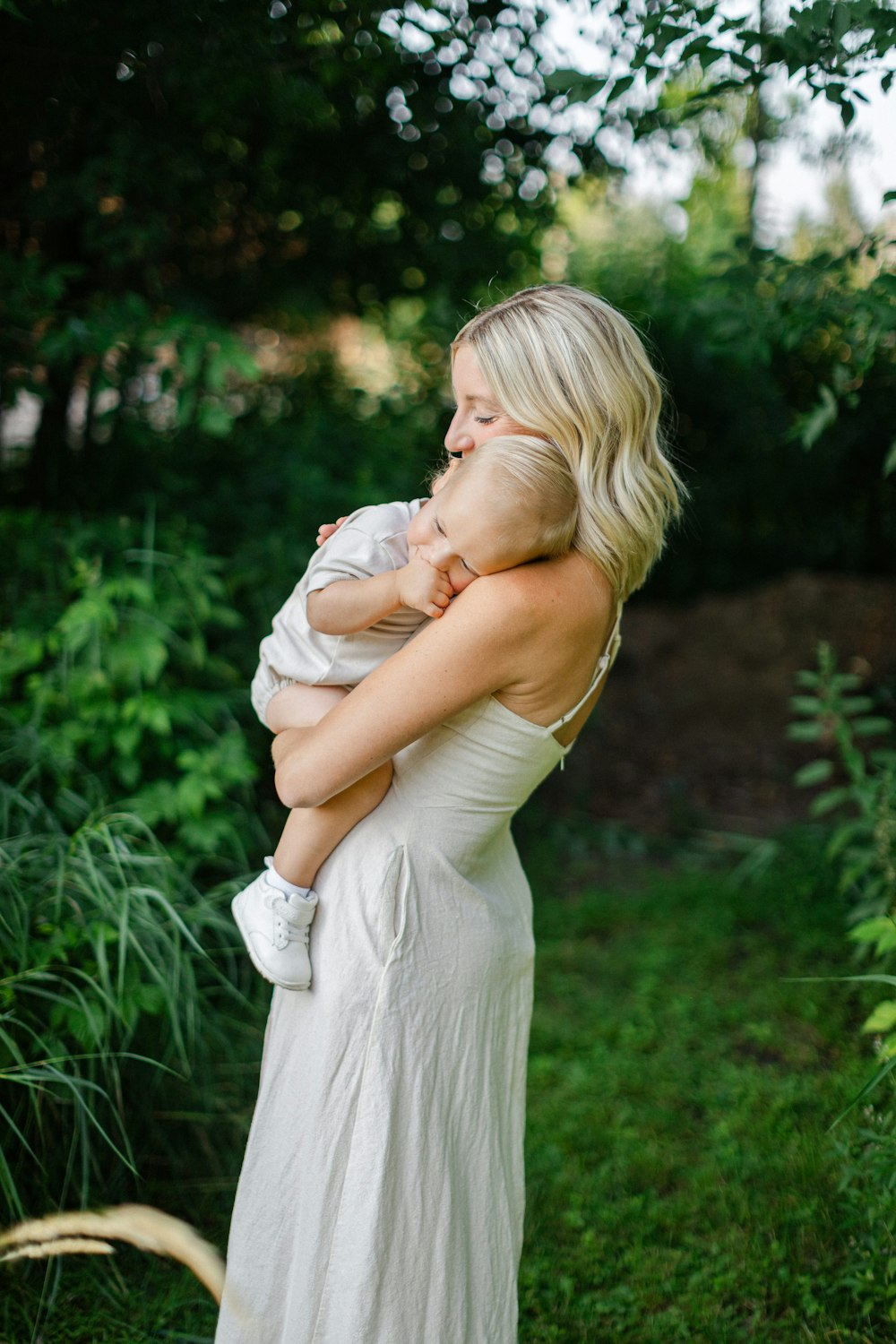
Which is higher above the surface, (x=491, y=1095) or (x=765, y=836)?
(x=491, y=1095)

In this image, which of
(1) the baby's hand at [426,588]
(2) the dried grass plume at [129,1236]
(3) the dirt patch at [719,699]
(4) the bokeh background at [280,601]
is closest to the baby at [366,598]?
(1) the baby's hand at [426,588]

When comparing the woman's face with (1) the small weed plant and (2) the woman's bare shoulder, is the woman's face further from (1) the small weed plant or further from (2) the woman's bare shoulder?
(1) the small weed plant

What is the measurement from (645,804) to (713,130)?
10.9 ft

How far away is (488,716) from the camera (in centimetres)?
166

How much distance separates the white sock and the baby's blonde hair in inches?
25.9

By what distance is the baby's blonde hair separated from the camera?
1.50 m

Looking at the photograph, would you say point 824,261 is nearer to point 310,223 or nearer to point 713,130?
point 713,130

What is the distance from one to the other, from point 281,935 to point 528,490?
0.80 metres

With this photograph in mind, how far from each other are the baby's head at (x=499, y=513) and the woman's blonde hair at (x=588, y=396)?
0.15ft

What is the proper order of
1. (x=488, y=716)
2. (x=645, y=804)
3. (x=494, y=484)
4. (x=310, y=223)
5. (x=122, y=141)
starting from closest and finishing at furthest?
(x=494, y=484) → (x=488, y=716) → (x=122, y=141) → (x=310, y=223) → (x=645, y=804)

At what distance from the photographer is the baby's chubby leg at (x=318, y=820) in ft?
5.55

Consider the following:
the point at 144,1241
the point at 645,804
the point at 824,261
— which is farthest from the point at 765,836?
the point at 144,1241

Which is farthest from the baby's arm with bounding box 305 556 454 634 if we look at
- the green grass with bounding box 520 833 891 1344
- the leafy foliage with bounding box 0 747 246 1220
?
the green grass with bounding box 520 833 891 1344

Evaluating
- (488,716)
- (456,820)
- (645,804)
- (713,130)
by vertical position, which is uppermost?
(713,130)
